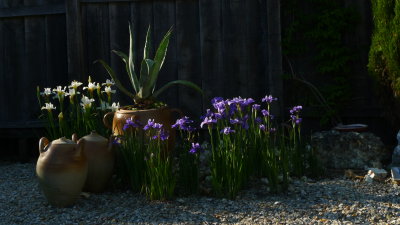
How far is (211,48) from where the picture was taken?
6.00 meters

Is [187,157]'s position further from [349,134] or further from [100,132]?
[349,134]

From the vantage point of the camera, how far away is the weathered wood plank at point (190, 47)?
19.9ft

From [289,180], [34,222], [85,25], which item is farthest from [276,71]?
[34,222]

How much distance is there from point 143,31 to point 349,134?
7.81 feet

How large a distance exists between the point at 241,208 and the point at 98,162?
47.3 inches

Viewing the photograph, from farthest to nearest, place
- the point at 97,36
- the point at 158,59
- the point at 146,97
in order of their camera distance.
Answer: the point at 97,36 < the point at 146,97 < the point at 158,59

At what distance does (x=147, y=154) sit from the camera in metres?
4.27

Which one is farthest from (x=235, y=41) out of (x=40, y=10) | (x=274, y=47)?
(x=40, y=10)

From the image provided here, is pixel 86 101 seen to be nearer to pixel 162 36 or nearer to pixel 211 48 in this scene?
pixel 162 36

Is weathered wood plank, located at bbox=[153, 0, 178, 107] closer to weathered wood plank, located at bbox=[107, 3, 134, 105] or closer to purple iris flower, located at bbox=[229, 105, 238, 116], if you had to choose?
weathered wood plank, located at bbox=[107, 3, 134, 105]

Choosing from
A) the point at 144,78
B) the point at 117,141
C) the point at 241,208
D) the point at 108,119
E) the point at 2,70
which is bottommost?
the point at 241,208

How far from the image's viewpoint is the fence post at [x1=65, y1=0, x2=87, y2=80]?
6.16 m

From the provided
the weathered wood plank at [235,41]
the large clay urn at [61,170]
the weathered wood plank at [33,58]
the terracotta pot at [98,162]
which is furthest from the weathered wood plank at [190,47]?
the large clay urn at [61,170]

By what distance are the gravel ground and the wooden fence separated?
5.76 ft
